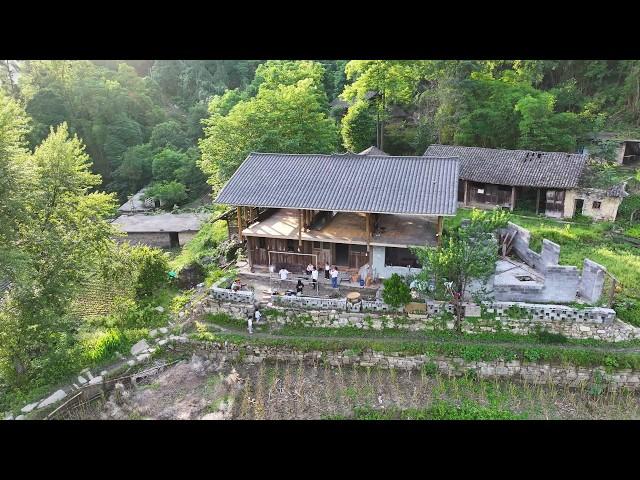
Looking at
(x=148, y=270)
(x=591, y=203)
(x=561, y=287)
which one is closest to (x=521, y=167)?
(x=591, y=203)

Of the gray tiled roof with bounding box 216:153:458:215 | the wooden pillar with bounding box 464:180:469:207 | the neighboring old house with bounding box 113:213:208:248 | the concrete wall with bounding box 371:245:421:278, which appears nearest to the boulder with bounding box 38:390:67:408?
the gray tiled roof with bounding box 216:153:458:215

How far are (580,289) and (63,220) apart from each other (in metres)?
19.4

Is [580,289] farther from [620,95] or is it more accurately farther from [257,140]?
[620,95]

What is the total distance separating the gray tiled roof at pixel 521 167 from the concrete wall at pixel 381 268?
33.3ft

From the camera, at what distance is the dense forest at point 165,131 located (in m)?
15.1

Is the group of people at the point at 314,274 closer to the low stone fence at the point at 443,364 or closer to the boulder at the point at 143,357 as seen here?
the low stone fence at the point at 443,364

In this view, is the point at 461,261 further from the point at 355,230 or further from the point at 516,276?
the point at 355,230

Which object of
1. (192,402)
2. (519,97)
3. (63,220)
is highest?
(519,97)

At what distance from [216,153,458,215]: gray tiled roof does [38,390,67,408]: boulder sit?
8.87m

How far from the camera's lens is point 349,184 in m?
19.0

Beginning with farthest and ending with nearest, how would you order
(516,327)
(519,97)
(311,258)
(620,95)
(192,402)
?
(620,95)
(519,97)
(311,258)
(516,327)
(192,402)

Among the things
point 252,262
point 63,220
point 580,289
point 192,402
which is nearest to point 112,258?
point 63,220

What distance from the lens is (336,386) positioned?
15.2 metres

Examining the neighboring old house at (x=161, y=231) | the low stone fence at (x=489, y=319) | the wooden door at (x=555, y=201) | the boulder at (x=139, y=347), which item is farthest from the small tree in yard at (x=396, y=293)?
the neighboring old house at (x=161, y=231)
